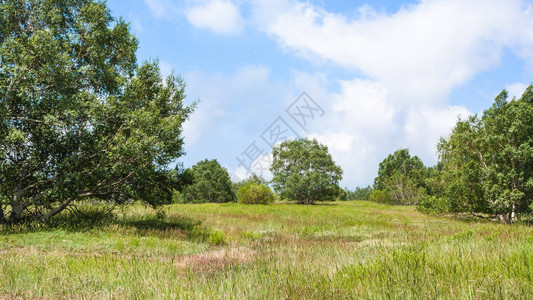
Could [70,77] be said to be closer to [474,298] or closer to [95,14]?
[95,14]

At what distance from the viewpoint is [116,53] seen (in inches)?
682

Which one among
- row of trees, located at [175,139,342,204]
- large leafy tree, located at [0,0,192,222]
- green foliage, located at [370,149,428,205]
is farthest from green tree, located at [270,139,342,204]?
large leafy tree, located at [0,0,192,222]

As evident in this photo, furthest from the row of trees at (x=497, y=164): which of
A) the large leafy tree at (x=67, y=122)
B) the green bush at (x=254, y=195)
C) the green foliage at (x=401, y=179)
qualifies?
the green foliage at (x=401, y=179)

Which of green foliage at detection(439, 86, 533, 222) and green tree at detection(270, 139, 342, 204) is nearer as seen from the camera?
green foliage at detection(439, 86, 533, 222)

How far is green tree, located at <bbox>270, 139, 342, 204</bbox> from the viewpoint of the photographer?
53781 millimetres

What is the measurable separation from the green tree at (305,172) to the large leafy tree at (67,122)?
132ft

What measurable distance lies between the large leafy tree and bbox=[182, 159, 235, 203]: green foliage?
6181 centimetres

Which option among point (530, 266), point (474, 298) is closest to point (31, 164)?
point (474, 298)

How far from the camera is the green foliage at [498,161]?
2130 centimetres

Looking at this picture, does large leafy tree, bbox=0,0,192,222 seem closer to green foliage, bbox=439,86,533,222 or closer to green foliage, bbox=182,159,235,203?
green foliage, bbox=439,86,533,222

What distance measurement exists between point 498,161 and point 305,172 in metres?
34.6

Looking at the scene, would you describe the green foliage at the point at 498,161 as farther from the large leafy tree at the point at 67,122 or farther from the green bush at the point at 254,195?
the green bush at the point at 254,195

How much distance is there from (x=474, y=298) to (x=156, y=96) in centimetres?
1714

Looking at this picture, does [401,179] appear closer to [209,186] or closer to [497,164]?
[497,164]
